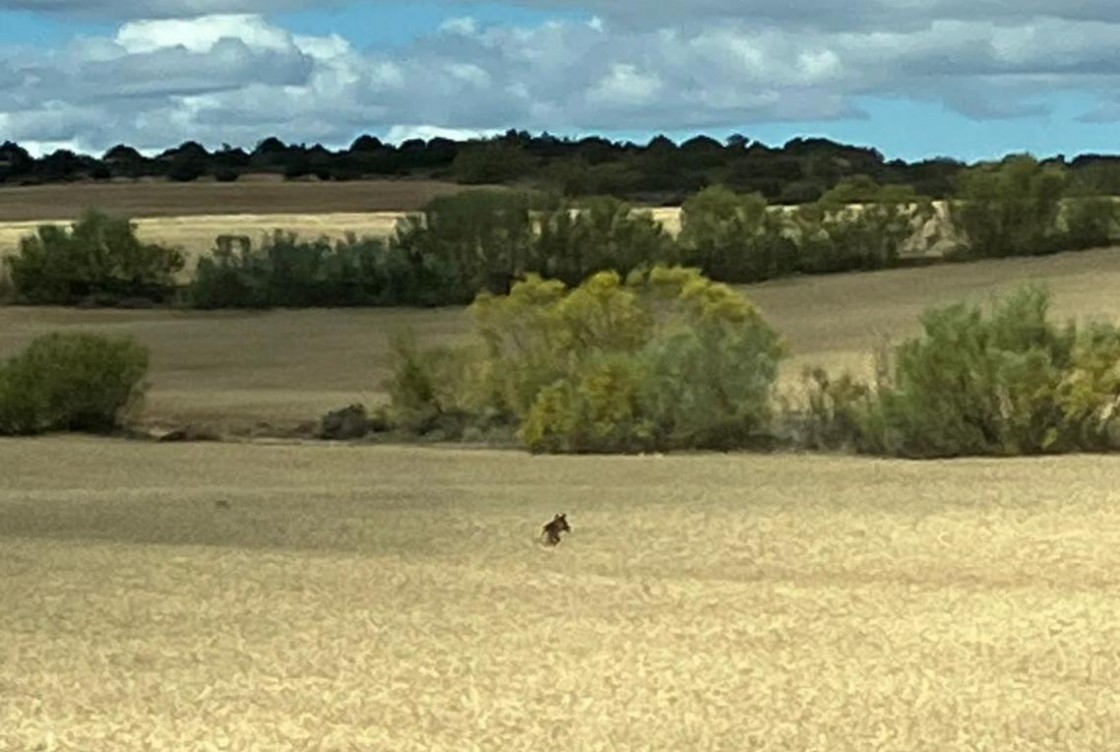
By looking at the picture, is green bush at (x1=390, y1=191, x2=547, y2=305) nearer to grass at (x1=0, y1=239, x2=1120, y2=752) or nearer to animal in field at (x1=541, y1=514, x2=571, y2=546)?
grass at (x1=0, y1=239, x2=1120, y2=752)

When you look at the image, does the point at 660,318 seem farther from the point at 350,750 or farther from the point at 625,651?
the point at 350,750

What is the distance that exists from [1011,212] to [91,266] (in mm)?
17611

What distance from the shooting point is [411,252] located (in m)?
44.2

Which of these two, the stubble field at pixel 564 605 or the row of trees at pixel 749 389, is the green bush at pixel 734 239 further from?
the stubble field at pixel 564 605

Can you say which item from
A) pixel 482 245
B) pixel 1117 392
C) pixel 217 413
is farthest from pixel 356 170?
pixel 1117 392

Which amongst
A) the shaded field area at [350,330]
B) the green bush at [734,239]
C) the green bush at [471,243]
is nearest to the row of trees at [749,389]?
the shaded field area at [350,330]

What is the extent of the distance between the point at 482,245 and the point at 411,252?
133 centimetres

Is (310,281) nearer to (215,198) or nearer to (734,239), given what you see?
(734,239)

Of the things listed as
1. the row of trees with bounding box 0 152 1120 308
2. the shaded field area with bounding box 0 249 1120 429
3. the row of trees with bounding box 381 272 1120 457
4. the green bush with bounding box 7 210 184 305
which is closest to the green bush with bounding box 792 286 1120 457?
the row of trees with bounding box 381 272 1120 457

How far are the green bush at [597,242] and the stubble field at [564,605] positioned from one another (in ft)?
85.9

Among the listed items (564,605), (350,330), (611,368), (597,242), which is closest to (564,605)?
(564,605)

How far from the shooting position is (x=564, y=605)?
408 inches

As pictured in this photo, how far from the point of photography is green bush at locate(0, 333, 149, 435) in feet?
71.3

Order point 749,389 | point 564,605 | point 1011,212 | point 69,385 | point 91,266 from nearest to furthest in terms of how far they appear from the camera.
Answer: point 564,605 → point 749,389 → point 69,385 → point 91,266 → point 1011,212
